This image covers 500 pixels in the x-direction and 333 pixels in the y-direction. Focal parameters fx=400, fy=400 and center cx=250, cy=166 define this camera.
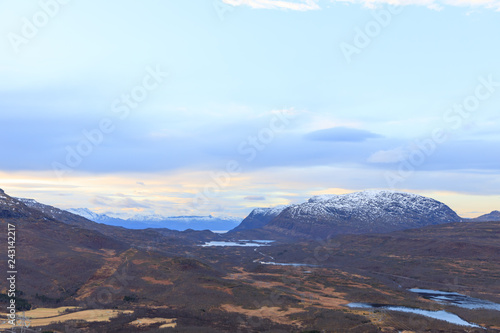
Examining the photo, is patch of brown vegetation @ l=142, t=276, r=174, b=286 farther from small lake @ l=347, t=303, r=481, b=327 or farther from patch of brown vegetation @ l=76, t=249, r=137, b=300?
small lake @ l=347, t=303, r=481, b=327

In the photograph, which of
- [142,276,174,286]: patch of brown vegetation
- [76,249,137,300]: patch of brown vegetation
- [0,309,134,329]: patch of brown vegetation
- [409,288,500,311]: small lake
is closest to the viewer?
[0,309,134,329]: patch of brown vegetation

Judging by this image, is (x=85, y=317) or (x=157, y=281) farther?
(x=157, y=281)

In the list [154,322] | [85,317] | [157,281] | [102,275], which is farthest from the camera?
[102,275]

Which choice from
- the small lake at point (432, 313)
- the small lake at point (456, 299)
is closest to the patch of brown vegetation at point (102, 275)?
the small lake at point (432, 313)

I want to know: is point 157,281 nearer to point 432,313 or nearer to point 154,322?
point 154,322

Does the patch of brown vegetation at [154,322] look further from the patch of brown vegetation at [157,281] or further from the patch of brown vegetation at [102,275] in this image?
the patch of brown vegetation at [157,281]

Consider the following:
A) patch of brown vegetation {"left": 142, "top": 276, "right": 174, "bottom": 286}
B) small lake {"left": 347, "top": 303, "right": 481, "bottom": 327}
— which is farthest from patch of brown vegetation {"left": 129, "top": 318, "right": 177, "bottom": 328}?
small lake {"left": 347, "top": 303, "right": 481, "bottom": 327}

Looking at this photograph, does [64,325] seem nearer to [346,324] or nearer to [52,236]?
[346,324]

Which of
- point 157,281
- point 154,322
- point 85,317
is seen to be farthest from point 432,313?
point 85,317

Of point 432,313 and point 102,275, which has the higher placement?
point 102,275
